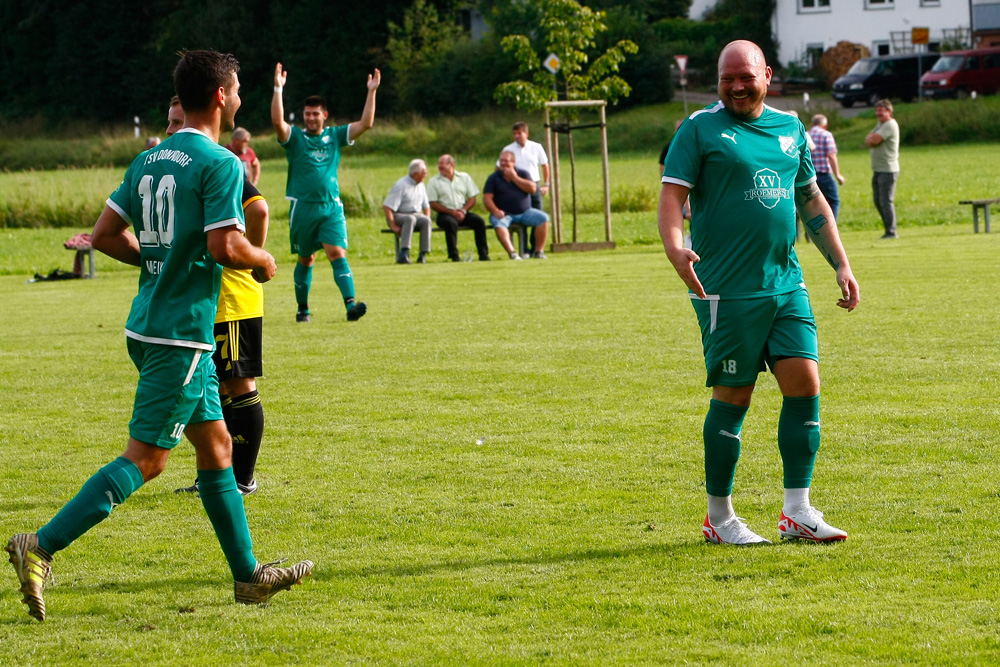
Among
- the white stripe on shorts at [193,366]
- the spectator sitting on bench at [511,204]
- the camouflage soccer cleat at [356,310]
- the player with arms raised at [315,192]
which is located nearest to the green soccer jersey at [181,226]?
the white stripe on shorts at [193,366]

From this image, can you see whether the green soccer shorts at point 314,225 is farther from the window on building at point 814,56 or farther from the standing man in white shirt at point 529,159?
the window on building at point 814,56

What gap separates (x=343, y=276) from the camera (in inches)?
506

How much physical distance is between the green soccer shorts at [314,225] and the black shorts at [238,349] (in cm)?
643

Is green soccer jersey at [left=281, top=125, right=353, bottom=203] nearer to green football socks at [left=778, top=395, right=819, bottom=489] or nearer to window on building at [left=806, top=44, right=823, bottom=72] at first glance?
green football socks at [left=778, top=395, right=819, bottom=489]

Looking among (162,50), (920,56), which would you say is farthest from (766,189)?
(162,50)

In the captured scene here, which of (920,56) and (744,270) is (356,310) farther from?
(920,56)

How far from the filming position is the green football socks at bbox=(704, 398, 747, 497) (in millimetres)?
5258

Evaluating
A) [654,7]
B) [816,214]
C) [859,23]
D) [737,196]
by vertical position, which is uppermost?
[654,7]

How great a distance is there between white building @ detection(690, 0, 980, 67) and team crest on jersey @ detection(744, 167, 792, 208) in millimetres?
63625

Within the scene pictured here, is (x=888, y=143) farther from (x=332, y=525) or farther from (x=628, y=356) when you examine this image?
(x=332, y=525)

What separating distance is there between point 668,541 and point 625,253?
16007 millimetres

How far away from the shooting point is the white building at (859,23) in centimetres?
6644

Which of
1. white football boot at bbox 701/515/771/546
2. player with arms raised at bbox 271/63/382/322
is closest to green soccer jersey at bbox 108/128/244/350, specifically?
white football boot at bbox 701/515/771/546

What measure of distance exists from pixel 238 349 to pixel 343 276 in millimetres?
6666
